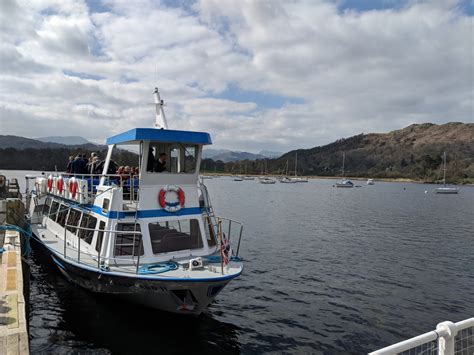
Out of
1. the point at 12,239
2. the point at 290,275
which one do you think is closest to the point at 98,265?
the point at 12,239

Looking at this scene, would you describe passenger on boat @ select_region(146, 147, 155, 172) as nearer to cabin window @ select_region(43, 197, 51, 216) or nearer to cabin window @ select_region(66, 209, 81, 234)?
cabin window @ select_region(66, 209, 81, 234)

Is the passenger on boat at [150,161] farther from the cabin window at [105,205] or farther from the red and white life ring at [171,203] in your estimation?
the cabin window at [105,205]

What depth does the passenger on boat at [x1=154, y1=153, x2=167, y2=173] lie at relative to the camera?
12.5m

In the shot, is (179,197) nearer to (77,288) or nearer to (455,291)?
(77,288)

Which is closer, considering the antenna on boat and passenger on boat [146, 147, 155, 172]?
passenger on boat [146, 147, 155, 172]

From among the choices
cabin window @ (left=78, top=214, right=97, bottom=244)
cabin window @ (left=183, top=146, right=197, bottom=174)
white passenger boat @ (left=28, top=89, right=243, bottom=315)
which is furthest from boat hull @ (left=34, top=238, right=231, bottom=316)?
cabin window @ (left=183, top=146, right=197, bottom=174)

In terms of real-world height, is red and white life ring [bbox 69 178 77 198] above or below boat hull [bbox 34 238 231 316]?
above

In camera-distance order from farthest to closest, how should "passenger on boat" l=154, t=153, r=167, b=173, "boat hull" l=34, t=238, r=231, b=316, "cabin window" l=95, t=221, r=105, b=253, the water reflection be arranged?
"passenger on boat" l=154, t=153, r=167, b=173
"cabin window" l=95, t=221, r=105, b=253
the water reflection
"boat hull" l=34, t=238, r=231, b=316

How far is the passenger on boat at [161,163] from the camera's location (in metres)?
12.5

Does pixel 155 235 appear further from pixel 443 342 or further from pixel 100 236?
pixel 443 342

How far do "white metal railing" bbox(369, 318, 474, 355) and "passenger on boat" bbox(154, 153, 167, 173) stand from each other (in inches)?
356

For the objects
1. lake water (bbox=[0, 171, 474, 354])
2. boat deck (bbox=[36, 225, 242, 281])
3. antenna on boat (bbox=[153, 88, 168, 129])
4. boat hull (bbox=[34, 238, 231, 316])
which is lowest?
lake water (bbox=[0, 171, 474, 354])

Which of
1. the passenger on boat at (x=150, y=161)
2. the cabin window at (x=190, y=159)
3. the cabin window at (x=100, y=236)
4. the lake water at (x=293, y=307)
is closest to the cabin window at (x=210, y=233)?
the cabin window at (x=190, y=159)

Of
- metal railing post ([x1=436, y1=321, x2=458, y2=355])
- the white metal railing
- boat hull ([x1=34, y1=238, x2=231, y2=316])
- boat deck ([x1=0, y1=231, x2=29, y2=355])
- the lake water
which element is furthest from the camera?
the lake water
